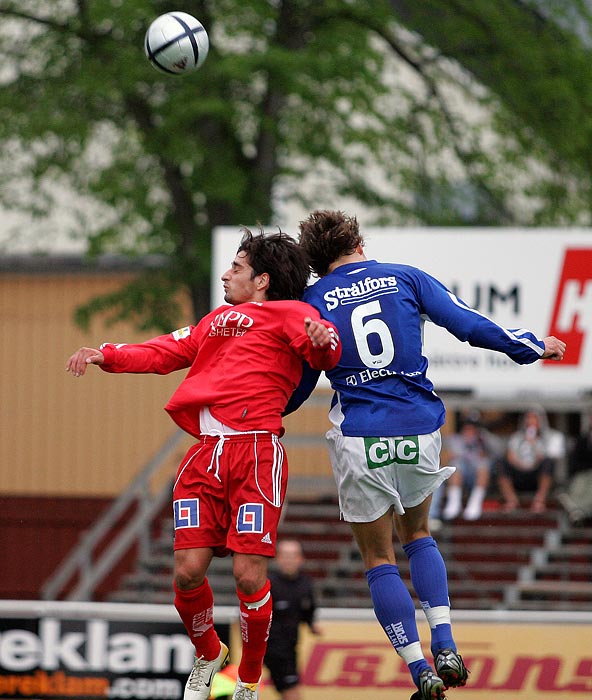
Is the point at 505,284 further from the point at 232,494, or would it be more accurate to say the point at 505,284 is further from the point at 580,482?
the point at 232,494

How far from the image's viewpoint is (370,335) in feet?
19.6

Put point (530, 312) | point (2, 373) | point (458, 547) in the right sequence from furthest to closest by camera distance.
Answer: point (2, 373), point (458, 547), point (530, 312)

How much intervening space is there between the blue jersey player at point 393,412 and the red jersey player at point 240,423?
9.3 inches

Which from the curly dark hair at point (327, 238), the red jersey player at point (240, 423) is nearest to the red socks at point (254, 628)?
the red jersey player at point (240, 423)

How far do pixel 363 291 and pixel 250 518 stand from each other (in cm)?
120

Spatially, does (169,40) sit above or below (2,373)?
above

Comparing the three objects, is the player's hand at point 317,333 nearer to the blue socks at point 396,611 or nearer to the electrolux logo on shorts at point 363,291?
the electrolux logo on shorts at point 363,291

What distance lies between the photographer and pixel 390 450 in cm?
594

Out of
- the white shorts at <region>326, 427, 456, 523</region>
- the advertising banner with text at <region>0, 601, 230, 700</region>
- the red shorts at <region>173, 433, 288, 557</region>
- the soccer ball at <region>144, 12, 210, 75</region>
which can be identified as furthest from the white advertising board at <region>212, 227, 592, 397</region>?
the red shorts at <region>173, 433, 288, 557</region>

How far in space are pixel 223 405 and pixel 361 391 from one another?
66cm

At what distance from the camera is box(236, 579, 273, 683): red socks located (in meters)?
5.96

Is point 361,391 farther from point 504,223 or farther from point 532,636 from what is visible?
point 504,223

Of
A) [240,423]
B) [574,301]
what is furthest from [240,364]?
[574,301]

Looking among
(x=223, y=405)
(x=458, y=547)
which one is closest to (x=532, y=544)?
(x=458, y=547)
